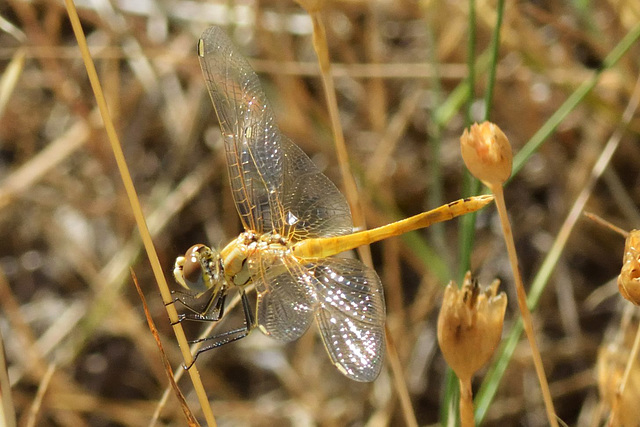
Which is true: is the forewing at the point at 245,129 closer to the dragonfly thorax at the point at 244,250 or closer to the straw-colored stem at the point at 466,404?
the dragonfly thorax at the point at 244,250

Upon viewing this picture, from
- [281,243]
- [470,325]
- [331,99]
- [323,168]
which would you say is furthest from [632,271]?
[323,168]

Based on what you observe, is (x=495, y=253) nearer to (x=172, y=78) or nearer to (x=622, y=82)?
(x=622, y=82)

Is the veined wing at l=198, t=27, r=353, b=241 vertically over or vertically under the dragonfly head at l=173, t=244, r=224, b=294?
over

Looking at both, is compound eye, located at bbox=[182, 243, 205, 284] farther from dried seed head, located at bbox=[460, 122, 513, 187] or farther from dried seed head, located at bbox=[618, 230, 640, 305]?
dried seed head, located at bbox=[618, 230, 640, 305]

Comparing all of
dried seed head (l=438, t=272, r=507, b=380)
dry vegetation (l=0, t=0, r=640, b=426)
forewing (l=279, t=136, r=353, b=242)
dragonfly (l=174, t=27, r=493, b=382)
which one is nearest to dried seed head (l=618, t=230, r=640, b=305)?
dried seed head (l=438, t=272, r=507, b=380)

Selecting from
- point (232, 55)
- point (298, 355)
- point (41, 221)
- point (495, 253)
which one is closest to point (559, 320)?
point (495, 253)

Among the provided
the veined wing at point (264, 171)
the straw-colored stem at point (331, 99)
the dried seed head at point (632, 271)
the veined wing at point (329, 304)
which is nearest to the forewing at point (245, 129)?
the veined wing at point (264, 171)
